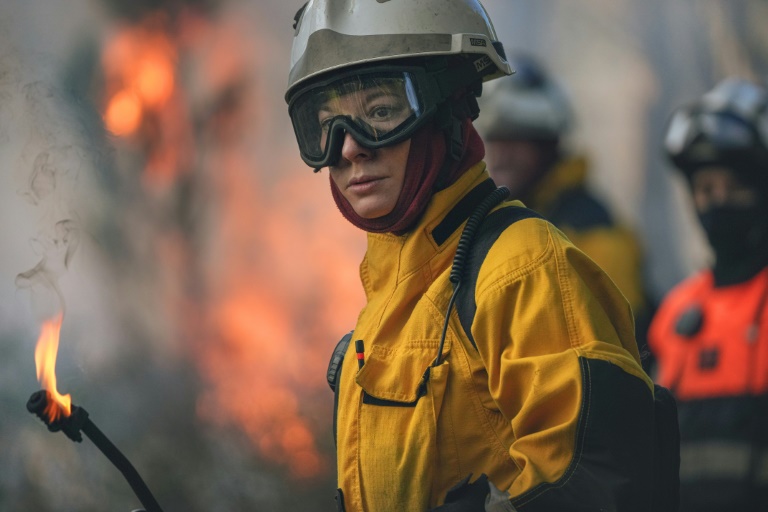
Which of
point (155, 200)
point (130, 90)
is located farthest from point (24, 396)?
point (130, 90)

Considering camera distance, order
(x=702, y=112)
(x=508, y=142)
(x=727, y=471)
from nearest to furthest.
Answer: (x=727, y=471)
(x=702, y=112)
(x=508, y=142)

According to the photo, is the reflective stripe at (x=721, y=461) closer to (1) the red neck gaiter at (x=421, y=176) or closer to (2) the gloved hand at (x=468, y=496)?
(1) the red neck gaiter at (x=421, y=176)

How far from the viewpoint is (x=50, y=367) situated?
8.89 ft

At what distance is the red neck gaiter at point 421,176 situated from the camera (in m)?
2.57

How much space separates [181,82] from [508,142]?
3.16m

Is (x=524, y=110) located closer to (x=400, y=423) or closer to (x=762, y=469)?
(x=762, y=469)

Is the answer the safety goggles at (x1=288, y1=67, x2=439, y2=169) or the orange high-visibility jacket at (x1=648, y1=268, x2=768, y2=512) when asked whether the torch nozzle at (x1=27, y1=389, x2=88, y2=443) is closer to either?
the safety goggles at (x1=288, y1=67, x2=439, y2=169)

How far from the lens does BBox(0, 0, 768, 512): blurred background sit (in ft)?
23.5

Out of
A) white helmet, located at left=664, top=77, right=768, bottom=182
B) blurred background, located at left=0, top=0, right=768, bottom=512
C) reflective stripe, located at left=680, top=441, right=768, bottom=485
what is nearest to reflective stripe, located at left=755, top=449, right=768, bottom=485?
reflective stripe, located at left=680, top=441, right=768, bottom=485

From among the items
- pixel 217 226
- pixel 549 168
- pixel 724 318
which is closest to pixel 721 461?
pixel 724 318

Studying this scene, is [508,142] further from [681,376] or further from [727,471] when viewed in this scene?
[727,471]

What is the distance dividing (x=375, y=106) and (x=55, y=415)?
3.20 ft

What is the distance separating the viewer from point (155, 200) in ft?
28.0

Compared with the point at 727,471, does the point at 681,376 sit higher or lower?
higher
